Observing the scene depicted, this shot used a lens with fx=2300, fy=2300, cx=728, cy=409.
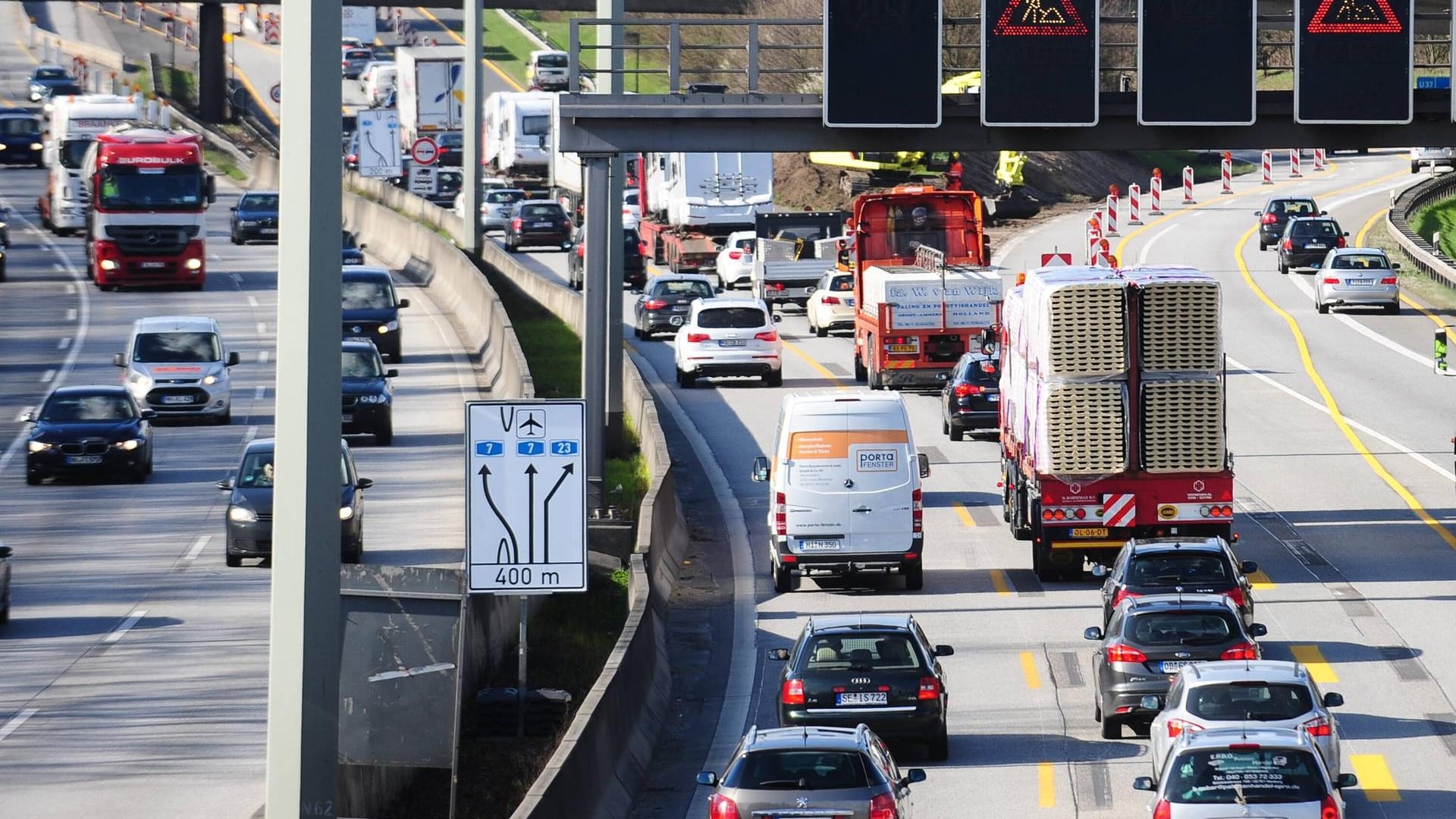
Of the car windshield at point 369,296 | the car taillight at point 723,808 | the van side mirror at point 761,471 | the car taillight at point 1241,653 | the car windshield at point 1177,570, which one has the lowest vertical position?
the car taillight at point 723,808

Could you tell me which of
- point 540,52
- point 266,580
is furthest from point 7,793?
point 540,52

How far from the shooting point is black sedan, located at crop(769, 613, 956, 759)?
1920cm

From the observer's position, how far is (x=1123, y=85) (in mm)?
30625

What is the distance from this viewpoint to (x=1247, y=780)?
15117mm

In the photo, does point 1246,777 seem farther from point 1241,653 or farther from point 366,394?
point 366,394

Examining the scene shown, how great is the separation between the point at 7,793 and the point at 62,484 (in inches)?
679

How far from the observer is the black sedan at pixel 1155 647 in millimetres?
19922

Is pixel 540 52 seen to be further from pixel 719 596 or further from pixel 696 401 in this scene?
pixel 719 596

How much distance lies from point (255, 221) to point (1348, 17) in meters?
46.9

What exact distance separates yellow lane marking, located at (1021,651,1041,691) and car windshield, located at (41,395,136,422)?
17.1 meters

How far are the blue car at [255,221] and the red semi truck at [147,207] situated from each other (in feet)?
37.4

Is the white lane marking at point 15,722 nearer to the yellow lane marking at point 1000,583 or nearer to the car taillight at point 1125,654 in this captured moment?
the car taillight at point 1125,654

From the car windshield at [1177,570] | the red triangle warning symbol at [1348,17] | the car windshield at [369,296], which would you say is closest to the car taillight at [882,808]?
the car windshield at [1177,570]

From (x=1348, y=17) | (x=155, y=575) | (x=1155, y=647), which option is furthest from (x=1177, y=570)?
(x=155, y=575)
